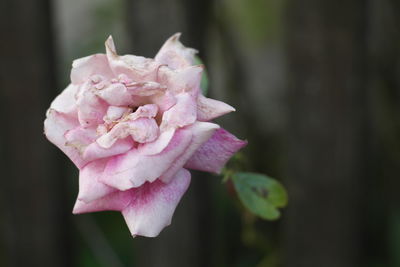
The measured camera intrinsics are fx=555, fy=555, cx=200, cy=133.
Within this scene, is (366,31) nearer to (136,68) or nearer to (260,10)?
(136,68)

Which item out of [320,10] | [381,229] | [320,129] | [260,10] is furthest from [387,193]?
[260,10]

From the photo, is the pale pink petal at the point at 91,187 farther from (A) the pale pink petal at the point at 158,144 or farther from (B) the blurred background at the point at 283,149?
(B) the blurred background at the point at 283,149

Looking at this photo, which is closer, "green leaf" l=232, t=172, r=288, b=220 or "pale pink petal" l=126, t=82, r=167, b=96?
"pale pink petal" l=126, t=82, r=167, b=96

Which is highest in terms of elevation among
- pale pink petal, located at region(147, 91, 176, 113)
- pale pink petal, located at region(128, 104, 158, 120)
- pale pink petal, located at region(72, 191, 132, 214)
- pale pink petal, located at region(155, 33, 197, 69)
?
pale pink petal, located at region(155, 33, 197, 69)

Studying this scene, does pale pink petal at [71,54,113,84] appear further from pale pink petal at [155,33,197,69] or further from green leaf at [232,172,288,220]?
green leaf at [232,172,288,220]

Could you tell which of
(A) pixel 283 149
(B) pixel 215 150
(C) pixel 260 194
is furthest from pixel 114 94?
(A) pixel 283 149

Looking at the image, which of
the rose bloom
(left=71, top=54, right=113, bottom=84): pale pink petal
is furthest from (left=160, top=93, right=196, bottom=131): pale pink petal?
(left=71, top=54, right=113, bottom=84): pale pink petal

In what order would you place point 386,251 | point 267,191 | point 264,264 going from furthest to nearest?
point 386,251
point 264,264
point 267,191
